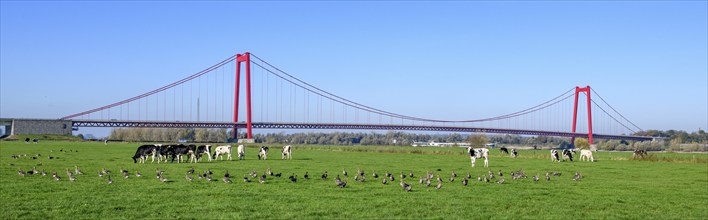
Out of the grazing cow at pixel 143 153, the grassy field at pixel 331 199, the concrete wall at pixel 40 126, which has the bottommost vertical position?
the grassy field at pixel 331 199

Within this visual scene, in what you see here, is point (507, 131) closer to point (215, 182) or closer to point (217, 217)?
point (215, 182)


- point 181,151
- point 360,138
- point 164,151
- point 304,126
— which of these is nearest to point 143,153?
point 164,151

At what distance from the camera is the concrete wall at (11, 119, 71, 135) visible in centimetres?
10106

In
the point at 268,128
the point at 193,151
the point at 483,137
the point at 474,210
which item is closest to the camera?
the point at 474,210

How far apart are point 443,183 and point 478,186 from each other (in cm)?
126

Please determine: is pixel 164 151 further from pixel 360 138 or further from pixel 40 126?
pixel 360 138

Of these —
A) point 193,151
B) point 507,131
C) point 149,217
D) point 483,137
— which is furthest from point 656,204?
point 483,137

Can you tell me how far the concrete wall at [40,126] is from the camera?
332 ft

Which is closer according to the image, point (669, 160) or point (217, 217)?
point (217, 217)

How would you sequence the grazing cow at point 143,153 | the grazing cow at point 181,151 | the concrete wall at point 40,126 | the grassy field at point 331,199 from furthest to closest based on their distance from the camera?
the concrete wall at point 40,126
the grazing cow at point 181,151
the grazing cow at point 143,153
the grassy field at point 331,199

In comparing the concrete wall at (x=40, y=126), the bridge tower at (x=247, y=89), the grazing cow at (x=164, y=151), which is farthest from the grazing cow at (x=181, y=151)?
the concrete wall at (x=40, y=126)

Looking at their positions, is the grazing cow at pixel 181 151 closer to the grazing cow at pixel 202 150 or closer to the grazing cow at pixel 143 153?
the grazing cow at pixel 202 150

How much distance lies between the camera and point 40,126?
102m

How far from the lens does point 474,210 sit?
14.8 metres
